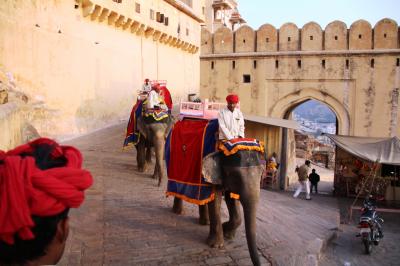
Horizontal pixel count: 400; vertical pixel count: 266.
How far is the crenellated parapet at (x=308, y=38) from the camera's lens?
19344 millimetres

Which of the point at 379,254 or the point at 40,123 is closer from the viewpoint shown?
the point at 379,254

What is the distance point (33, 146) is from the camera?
5.29ft

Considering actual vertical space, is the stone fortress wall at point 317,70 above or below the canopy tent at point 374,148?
above

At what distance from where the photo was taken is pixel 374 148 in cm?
1135

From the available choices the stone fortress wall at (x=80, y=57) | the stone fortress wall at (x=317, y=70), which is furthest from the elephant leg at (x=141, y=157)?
the stone fortress wall at (x=317, y=70)

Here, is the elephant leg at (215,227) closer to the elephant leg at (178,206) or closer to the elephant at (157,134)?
the elephant leg at (178,206)

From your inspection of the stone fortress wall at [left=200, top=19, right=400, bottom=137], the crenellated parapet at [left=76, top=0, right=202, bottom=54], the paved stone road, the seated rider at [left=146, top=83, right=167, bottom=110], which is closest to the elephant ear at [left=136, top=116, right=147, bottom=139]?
the seated rider at [left=146, top=83, right=167, bottom=110]

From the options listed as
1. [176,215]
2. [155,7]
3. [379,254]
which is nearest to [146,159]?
[176,215]

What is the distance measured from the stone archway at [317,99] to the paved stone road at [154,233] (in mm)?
12881

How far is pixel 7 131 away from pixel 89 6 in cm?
869

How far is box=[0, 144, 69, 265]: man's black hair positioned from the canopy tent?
10697mm

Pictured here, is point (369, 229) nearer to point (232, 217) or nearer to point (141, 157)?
point (232, 217)

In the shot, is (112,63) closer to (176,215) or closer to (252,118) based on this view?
(252,118)

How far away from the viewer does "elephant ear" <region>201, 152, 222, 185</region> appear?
4.69m
